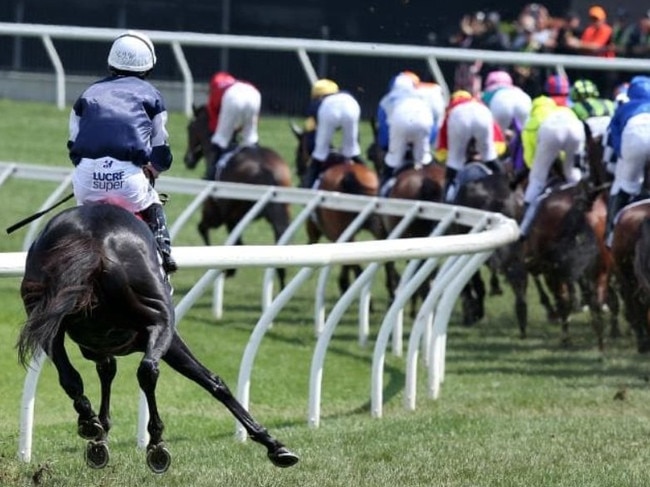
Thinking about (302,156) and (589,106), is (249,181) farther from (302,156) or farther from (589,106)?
(589,106)

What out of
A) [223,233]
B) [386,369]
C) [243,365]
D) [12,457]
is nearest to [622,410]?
[386,369]

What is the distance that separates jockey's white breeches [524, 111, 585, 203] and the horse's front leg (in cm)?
644

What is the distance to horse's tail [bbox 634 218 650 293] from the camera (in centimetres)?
1084

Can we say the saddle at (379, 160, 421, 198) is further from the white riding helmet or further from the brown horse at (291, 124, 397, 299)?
the white riding helmet

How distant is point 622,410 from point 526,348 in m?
2.75

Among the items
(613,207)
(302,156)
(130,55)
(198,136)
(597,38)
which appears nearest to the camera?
(130,55)

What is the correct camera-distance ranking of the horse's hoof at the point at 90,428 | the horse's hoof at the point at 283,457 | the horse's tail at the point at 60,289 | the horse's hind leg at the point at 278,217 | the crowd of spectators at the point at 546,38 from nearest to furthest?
the horse's tail at the point at 60,289 < the horse's hoof at the point at 90,428 < the horse's hoof at the point at 283,457 < the horse's hind leg at the point at 278,217 < the crowd of spectators at the point at 546,38

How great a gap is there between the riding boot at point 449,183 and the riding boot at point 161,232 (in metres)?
6.05

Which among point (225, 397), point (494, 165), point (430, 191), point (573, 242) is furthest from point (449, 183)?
point (225, 397)

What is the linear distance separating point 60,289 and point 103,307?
219 millimetres

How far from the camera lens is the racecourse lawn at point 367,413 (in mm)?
7227

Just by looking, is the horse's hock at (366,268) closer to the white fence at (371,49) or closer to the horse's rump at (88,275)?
the horse's rump at (88,275)

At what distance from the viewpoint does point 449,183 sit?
1350 centimetres

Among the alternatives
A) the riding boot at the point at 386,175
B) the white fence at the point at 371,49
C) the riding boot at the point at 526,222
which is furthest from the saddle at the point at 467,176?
the white fence at the point at 371,49
